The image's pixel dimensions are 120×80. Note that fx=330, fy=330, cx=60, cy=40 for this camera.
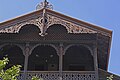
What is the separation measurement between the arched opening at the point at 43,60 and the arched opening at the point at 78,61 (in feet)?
2.04

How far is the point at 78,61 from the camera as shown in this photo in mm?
20062

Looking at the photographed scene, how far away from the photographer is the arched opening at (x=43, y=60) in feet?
64.7

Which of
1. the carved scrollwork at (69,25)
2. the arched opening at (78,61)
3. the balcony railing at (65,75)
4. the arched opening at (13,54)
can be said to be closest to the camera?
the balcony railing at (65,75)

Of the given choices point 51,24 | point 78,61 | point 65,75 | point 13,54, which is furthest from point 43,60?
point 65,75

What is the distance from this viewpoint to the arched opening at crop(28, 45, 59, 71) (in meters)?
19.7

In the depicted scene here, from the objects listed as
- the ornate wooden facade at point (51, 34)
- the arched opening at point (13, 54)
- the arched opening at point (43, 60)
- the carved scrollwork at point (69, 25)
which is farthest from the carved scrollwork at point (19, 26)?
the arched opening at point (43, 60)

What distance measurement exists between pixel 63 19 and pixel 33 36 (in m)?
1.89

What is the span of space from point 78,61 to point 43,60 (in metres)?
2.14

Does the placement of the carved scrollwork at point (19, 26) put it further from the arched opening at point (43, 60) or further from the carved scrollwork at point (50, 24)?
the arched opening at point (43, 60)

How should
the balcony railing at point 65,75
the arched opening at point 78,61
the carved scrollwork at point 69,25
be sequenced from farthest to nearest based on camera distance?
the arched opening at point 78,61, the carved scrollwork at point 69,25, the balcony railing at point 65,75

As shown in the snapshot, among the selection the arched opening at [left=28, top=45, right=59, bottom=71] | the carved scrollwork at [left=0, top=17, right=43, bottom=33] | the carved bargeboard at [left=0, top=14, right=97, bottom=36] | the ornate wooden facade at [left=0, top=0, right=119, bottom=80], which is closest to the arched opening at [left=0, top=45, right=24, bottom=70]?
the ornate wooden facade at [left=0, top=0, right=119, bottom=80]

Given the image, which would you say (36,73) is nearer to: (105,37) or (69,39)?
(69,39)

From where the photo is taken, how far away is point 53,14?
59.6ft

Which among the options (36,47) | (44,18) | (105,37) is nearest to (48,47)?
(36,47)
